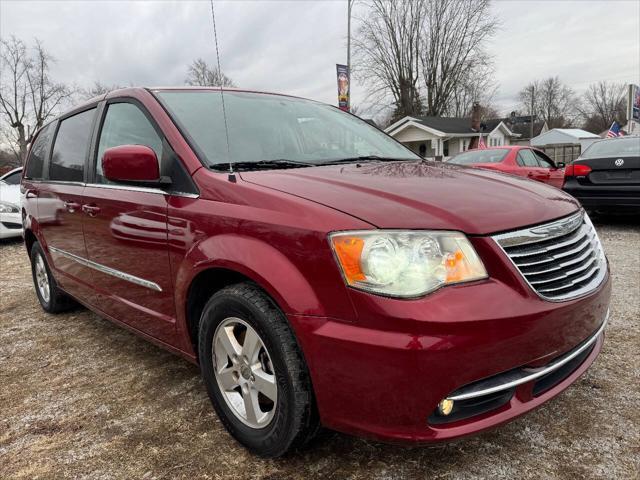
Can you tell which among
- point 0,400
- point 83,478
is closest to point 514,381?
point 83,478

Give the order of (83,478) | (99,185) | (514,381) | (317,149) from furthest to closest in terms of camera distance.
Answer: (99,185), (317,149), (83,478), (514,381)

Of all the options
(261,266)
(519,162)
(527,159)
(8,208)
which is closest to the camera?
(261,266)

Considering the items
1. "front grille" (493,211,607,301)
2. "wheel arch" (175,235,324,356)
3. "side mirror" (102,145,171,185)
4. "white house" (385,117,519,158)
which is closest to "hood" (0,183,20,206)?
"side mirror" (102,145,171,185)

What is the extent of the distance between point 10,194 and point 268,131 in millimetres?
8115

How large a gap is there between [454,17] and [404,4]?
420 centimetres

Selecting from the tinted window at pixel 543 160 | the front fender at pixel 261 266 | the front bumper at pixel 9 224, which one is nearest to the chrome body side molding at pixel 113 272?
the front fender at pixel 261 266

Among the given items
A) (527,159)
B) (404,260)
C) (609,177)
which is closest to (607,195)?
(609,177)

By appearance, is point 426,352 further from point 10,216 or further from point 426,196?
point 10,216

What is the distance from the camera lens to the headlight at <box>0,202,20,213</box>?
8.24 m

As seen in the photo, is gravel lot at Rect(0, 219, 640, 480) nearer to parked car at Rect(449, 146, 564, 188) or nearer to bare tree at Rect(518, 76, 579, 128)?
parked car at Rect(449, 146, 564, 188)

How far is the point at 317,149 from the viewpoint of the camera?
2652mm

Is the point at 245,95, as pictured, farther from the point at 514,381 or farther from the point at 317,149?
the point at 514,381

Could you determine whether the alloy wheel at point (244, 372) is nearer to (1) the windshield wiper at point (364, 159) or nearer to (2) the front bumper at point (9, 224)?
(1) the windshield wiper at point (364, 159)

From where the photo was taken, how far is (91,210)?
288cm
